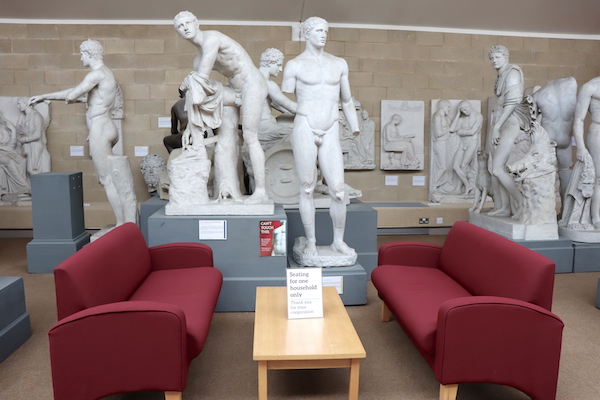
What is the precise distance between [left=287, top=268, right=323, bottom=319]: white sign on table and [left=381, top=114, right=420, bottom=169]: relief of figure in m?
5.49

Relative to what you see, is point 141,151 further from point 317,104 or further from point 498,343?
point 498,343

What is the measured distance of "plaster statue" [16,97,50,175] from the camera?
286 inches

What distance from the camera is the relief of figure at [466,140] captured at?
7840 mm

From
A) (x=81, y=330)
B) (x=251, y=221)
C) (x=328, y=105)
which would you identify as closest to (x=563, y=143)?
(x=328, y=105)

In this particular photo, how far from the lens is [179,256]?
374 centimetres

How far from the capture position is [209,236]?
410 cm

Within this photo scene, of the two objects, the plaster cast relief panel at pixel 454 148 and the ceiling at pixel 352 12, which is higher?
the ceiling at pixel 352 12

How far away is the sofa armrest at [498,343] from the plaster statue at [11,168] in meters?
6.86

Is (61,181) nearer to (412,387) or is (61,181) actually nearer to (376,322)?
(376,322)

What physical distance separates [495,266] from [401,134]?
5.21 meters

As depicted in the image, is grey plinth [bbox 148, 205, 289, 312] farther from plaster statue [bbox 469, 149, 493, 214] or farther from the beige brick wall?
the beige brick wall

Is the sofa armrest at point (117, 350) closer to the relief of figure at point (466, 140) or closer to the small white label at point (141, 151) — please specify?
the small white label at point (141, 151)

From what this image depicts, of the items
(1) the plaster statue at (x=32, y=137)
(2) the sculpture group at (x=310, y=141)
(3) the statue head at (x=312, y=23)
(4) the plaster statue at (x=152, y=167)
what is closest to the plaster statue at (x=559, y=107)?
(2) the sculpture group at (x=310, y=141)

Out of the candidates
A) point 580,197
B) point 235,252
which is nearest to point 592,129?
point 580,197
